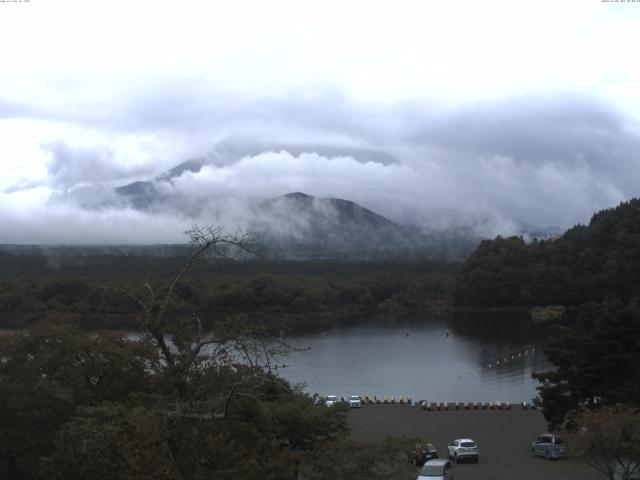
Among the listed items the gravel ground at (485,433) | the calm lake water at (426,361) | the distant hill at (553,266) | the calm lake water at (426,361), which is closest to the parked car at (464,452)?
the gravel ground at (485,433)

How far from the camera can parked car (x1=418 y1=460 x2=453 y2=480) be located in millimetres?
13984

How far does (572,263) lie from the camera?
74.1 m

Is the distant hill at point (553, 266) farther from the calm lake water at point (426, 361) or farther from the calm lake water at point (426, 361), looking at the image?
the calm lake water at point (426, 361)

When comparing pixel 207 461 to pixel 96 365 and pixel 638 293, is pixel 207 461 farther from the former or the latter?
pixel 638 293

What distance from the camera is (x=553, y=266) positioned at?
7375cm

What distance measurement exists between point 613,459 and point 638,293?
29.2 feet

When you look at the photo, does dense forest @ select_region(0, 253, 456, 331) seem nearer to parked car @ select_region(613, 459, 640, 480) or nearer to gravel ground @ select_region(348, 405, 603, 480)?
gravel ground @ select_region(348, 405, 603, 480)

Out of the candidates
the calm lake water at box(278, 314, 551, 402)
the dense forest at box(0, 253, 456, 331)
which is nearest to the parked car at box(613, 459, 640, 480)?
the calm lake water at box(278, 314, 551, 402)

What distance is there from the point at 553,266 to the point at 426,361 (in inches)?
1375

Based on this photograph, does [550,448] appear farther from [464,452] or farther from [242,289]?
[242,289]

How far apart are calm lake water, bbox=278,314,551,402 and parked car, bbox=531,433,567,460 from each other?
13978 mm

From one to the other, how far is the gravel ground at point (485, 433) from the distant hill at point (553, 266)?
144ft

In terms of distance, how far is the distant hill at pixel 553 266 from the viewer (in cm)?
7056

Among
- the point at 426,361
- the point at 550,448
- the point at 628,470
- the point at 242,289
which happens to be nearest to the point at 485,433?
the point at 550,448
